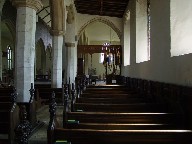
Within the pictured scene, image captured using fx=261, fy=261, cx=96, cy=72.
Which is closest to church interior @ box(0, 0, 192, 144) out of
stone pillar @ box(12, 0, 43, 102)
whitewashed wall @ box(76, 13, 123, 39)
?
stone pillar @ box(12, 0, 43, 102)

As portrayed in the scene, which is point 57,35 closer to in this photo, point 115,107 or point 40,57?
point 115,107

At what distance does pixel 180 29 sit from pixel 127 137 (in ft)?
10.1

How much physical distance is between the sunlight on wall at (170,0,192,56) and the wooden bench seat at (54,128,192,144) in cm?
270

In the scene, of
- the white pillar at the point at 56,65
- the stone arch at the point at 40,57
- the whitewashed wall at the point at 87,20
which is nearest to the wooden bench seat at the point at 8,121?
the white pillar at the point at 56,65

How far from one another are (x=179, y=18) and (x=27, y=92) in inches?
136

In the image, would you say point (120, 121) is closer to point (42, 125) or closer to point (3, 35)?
point (42, 125)

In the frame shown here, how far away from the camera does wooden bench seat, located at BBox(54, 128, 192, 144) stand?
97.8 inches

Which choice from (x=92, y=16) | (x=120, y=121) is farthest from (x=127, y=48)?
(x=120, y=121)

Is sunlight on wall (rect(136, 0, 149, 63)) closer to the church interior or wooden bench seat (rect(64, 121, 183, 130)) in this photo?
the church interior

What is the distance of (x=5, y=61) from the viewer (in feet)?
70.2

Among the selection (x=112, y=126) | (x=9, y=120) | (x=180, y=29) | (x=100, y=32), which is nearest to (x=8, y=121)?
(x=9, y=120)

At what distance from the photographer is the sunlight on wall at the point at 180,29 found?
485 cm

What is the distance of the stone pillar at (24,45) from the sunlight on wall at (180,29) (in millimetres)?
2907

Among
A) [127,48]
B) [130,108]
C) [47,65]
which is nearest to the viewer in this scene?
[130,108]
